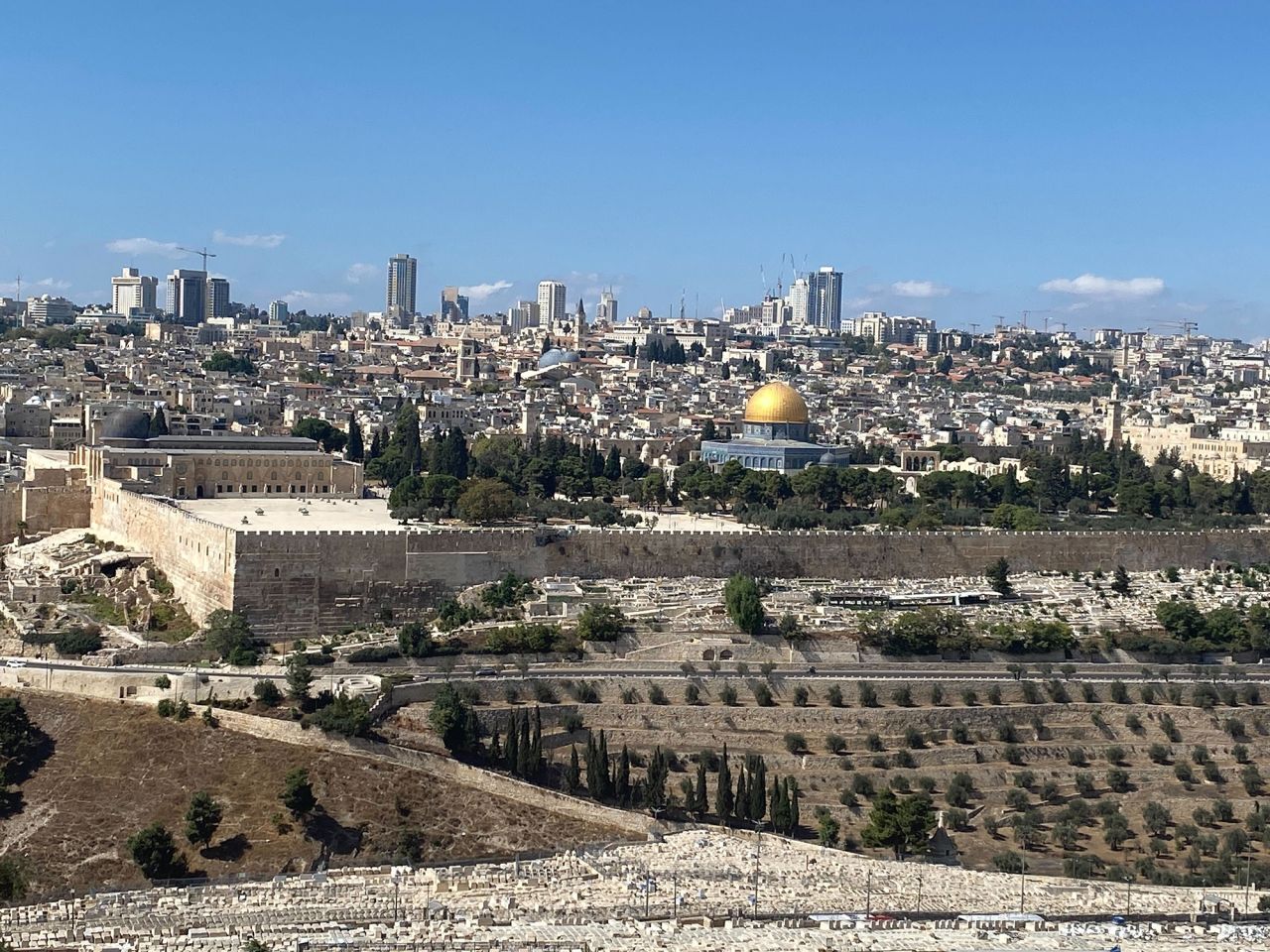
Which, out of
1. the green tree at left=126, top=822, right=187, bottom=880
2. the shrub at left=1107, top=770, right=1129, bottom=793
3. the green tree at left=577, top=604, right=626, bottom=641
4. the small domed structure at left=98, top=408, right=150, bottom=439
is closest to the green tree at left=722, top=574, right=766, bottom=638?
the green tree at left=577, top=604, right=626, bottom=641

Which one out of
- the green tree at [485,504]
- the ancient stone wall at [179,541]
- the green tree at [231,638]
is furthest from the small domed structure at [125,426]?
the green tree at [231,638]

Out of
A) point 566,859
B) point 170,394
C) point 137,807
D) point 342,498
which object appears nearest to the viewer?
point 566,859

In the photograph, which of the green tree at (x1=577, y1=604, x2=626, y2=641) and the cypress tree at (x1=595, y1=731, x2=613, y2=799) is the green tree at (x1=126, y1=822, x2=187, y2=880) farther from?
the green tree at (x1=577, y1=604, x2=626, y2=641)

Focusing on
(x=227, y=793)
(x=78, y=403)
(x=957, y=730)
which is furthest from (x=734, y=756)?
(x=78, y=403)

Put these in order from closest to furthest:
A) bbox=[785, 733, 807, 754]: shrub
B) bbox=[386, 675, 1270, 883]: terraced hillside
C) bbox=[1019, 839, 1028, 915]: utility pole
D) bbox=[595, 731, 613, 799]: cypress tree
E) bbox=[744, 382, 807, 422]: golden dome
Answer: bbox=[1019, 839, 1028, 915]: utility pole, bbox=[595, 731, 613, 799]: cypress tree, bbox=[386, 675, 1270, 883]: terraced hillside, bbox=[785, 733, 807, 754]: shrub, bbox=[744, 382, 807, 422]: golden dome

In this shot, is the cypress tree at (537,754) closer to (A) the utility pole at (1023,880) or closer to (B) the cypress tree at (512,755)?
(B) the cypress tree at (512,755)

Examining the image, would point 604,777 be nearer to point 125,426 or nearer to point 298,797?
point 298,797

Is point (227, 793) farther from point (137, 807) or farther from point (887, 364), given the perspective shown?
point (887, 364)
